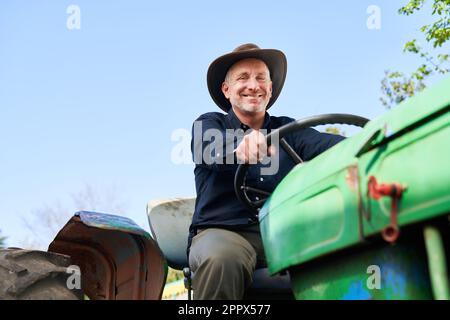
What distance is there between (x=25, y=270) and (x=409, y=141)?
1.79 m

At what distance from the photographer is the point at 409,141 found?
53.6 inches

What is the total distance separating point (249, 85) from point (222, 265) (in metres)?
1.26

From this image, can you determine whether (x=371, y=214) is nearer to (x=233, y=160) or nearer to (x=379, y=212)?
(x=379, y=212)

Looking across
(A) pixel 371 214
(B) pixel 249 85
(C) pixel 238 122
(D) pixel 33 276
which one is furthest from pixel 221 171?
(A) pixel 371 214

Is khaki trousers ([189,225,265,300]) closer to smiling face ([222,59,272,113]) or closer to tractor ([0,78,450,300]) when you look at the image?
tractor ([0,78,450,300])

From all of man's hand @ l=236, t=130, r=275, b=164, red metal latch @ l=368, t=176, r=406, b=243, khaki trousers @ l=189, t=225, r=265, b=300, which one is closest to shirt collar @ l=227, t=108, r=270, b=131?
khaki trousers @ l=189, t=225, r=265, b=300

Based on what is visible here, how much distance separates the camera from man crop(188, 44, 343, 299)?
2.27 metres

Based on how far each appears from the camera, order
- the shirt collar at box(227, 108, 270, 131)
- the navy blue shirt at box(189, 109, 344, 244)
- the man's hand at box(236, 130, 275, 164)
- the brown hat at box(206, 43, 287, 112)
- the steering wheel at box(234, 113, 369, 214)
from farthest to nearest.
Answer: the brown hat at box(206, 43, 287, 112)
the shirt collar at box(227, 108, 270, 131)
the navy blue shirt at box(189, 109, 344, 244)
the steering wheel at box(234, 113, 369, 214)
the man's hand at box(236, 130, 275, 164)

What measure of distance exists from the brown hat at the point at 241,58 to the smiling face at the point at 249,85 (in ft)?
0.15

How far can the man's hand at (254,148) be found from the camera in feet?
7.04

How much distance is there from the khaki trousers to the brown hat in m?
1.12

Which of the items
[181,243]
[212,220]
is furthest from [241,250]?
[181,243]

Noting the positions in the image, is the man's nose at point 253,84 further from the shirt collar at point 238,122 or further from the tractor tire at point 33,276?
the tractor tire at point 33,276

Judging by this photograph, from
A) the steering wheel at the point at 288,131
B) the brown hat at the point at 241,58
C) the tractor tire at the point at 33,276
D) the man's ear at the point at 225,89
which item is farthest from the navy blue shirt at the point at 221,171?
the tractor tire at the point at 33,276
